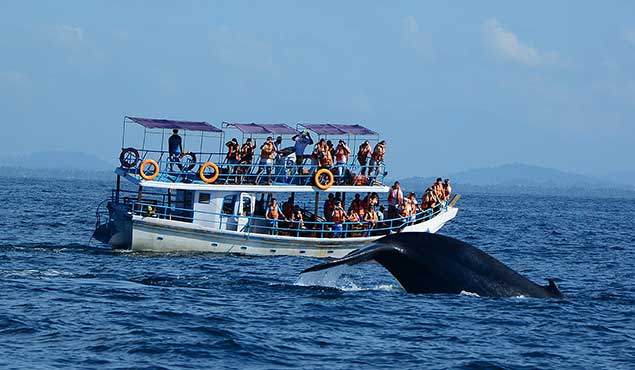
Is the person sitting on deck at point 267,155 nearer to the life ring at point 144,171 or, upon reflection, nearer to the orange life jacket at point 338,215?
the orange life jacket at point 338,215

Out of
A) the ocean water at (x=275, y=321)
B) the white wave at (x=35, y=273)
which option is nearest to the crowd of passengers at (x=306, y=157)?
the ocean water at (x=275, y=321)

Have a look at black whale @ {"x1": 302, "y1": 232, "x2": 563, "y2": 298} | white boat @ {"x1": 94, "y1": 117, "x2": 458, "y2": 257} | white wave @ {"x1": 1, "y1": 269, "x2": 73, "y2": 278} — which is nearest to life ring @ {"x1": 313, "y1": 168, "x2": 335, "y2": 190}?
white boat @ {"x1": 94, "y1": 117, "x2": 458, "y2": 257}

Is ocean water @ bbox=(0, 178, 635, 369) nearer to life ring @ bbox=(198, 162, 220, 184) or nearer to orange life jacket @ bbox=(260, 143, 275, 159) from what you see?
life ring @ bbox=(198, 162, 220, 184)

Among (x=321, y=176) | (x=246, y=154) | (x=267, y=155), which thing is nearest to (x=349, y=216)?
(x=321, y=176)

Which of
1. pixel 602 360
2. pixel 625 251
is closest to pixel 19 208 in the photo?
pixel 625 251

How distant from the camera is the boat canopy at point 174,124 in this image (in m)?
37.9

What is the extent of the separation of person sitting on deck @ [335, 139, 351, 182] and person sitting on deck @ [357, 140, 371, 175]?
1.87 ft

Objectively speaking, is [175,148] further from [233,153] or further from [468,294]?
[468,294]

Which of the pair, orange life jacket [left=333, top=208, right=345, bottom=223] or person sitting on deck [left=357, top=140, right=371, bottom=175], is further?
person sitting on deck [left=357, top=140, right=371, bottom=175]

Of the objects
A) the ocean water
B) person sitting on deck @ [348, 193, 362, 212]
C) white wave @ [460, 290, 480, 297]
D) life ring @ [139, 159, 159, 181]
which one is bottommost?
the ocean water

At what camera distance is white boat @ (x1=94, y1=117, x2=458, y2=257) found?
35.2 meters

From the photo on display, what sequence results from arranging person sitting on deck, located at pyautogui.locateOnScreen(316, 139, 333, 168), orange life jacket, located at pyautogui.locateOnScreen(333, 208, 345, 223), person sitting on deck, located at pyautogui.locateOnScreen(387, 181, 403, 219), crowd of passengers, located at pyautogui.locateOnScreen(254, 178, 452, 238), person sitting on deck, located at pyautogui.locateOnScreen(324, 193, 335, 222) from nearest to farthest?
crowd of passengers, located at pyautogui.locateOnScreen(254, 178, 452, 238) < orange life jacket, located at pyautogui.locateOnScreen(333, 208, 345, 223) < person sitting on deck, located at pyautogui.locateOnScreen(324, 193, 335, 222) < person sitting on deck, located at pyautogui.locateOnScreen(316, 139, 333, 168) < person sitting on deck, located at pyautogui.locateOnScreen(387, 181, 403, 219)

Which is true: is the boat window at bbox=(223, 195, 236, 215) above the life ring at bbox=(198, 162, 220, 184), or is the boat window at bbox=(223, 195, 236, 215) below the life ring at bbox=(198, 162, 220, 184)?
below

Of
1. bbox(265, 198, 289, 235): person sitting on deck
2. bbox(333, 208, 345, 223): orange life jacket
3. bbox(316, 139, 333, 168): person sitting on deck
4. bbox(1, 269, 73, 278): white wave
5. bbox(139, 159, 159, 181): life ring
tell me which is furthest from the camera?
bbox(316, 139, 333, 168): person sitting on deck
